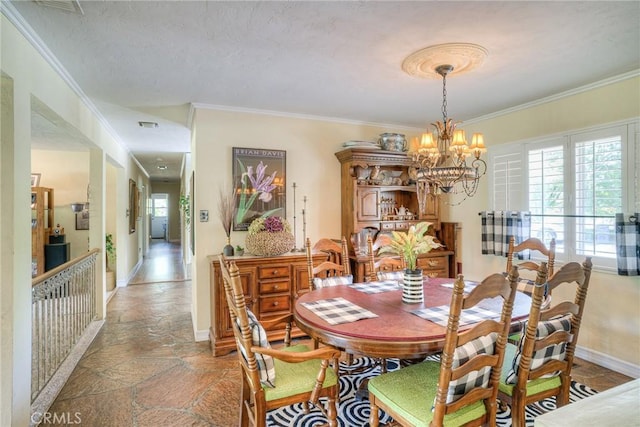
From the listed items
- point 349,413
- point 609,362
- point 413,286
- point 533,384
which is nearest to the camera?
point 533,384

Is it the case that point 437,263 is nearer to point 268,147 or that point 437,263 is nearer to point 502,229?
point 502,229

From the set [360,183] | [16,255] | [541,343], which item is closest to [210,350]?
[16,255]

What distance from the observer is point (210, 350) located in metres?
3.39

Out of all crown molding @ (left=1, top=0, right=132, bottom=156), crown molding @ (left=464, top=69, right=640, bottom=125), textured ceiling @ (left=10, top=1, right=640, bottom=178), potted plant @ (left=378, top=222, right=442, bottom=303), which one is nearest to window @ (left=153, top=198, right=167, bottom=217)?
crown molding @ (left=1, top=0, right=132, bottom=156)

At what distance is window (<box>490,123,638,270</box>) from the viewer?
115 inches

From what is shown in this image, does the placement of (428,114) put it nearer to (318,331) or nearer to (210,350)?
(318,331)

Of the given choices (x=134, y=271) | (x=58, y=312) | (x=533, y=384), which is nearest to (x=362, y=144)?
(x=533, y=384)

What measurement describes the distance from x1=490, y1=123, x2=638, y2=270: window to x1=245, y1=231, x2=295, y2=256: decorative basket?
104 inches

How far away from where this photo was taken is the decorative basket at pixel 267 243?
137 inches

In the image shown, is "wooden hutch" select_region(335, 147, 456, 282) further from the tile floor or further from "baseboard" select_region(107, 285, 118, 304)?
"baseboard" select_region(107, 285, 118, 304)

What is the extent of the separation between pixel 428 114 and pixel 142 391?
402cm

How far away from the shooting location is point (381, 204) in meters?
4.46

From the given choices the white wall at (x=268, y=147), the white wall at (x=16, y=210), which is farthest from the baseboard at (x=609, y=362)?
the white wall at (x=16, y=210)

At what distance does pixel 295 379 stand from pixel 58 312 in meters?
2.50
